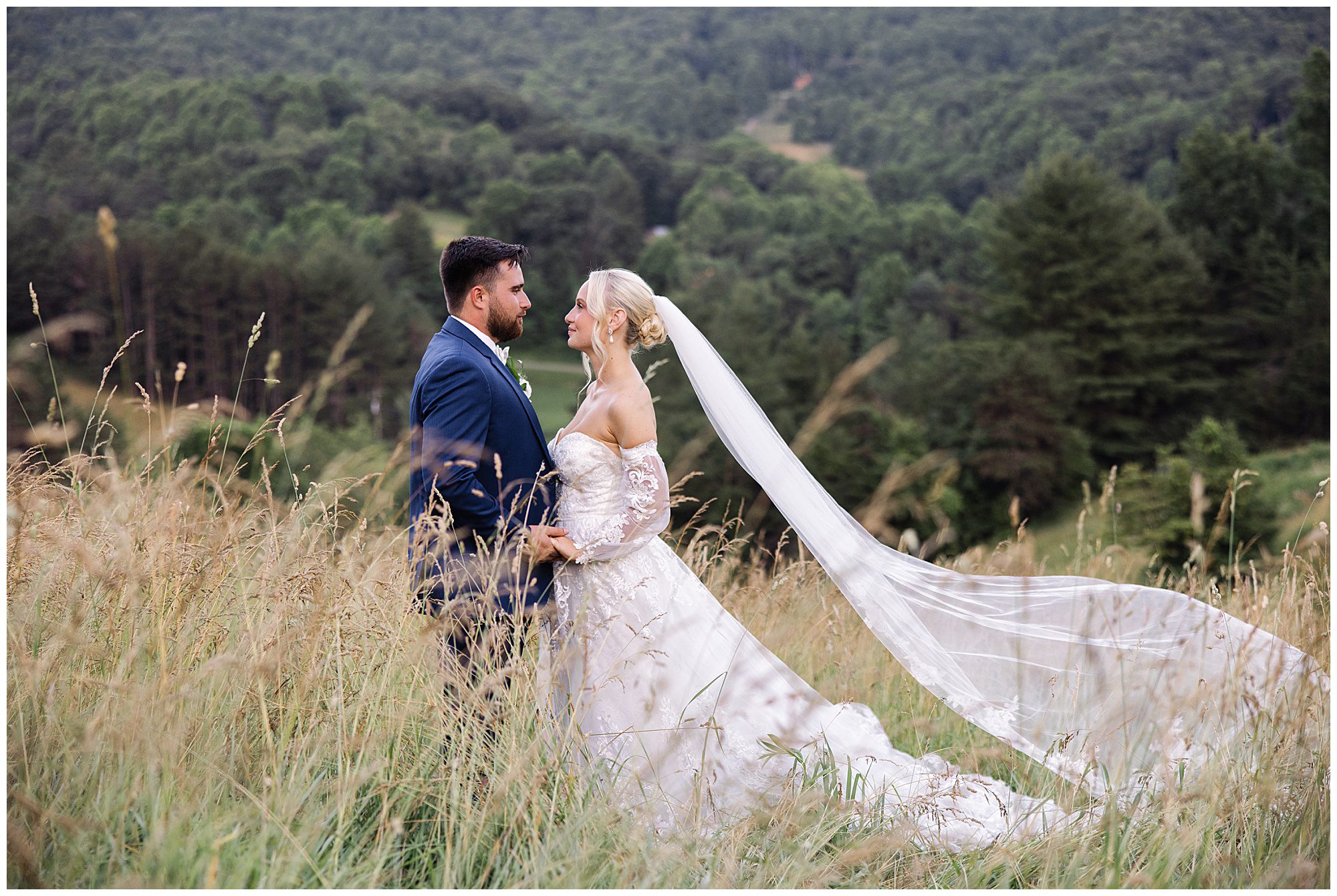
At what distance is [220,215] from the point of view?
247 feet

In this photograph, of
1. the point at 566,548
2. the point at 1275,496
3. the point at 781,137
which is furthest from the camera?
the point at 781,137

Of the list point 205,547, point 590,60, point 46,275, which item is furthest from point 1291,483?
point 590,60

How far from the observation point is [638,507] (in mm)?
3988

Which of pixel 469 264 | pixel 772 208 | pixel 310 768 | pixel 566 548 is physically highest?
pixel 469 264

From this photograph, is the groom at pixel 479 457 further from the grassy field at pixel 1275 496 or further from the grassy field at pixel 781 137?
the grassy field at pixel 781 137

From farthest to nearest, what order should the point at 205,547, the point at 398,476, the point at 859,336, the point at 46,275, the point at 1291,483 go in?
the point at 859,336 < the point at 46,275 < the point at 1291,483 < the point at 398,476 < the point at 205,547

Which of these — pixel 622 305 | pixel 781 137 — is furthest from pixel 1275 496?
pixel 781 137

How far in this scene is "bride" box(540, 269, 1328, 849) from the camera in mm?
3541

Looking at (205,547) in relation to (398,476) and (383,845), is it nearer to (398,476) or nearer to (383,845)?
(398,476)

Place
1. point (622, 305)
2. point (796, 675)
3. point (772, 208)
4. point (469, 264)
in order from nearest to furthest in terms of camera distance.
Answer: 1. point (469, 264)
2. point (796, 675)
3. point (622, 305)
4. point (772, 208)

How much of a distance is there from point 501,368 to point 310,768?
1693mm

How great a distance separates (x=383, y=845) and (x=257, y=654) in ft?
1.89

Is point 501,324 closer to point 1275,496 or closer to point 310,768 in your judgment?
point 310,768

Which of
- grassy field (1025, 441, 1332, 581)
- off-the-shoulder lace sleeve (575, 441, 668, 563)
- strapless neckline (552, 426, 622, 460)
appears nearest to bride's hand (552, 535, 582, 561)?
off-the-shoulder lace sleeve (575, 441, 668, 563)
